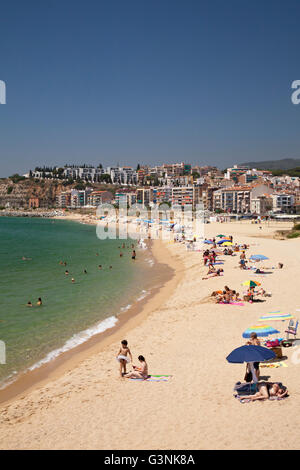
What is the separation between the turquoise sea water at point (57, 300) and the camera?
42.2ft

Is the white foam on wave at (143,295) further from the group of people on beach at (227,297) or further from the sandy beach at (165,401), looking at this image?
the sandy beach at (165,401)

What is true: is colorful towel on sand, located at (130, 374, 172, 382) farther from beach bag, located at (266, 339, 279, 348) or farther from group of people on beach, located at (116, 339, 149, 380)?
beach bag, located at (266, 339, 279, 348)

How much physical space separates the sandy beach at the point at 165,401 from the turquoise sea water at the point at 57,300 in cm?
146

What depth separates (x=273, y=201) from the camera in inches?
3570

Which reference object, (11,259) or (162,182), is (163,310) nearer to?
(11,259)

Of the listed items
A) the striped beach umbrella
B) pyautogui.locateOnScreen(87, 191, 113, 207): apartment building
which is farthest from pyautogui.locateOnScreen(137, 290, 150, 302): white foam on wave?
pyautogui.locateOnScreen(87, 191, 113, 207): apartment building

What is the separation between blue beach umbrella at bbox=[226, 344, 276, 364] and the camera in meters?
7.79

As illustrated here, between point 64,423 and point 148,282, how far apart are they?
646 inches

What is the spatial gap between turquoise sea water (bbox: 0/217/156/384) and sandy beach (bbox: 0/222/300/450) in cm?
146

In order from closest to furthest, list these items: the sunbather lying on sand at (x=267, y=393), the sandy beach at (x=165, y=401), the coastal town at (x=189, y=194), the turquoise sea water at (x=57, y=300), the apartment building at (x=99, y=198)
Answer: the sandy beach at (x=165, y=401) → the sunbather lying on sand at (x=267, y=393) → the turquoise sea water at (x=57, y=300) → the coastal town at (x=189, y=194) → the apartment building at (x=99, y=198)

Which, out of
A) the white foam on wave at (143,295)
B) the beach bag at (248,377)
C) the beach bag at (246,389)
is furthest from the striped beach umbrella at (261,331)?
the white foam on wave at (143,295)

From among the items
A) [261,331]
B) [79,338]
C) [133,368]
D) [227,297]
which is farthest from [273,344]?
[79,338]

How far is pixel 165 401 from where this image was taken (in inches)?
309

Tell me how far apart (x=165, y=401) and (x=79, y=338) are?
6.38 metres
